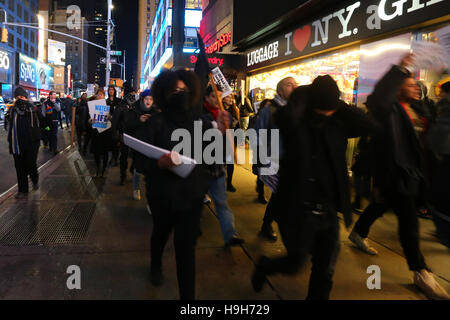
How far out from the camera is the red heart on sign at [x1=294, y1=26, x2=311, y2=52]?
1062 centimetres

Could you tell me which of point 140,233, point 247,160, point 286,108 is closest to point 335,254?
point 286,108

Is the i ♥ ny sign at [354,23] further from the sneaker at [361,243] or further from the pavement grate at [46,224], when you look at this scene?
the pavement grate at [46,224]

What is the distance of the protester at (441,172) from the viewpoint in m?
3.43

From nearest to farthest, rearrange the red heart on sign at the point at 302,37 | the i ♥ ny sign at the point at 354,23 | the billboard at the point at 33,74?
the i ♥ ny sign at the point at 354,23, the red heart on sign at the point at 302,37, the billboard at the point at 33,74

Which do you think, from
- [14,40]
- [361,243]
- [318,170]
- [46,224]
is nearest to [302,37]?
[361,243]

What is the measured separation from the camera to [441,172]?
3.46m

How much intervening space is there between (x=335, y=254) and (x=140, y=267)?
2.03 m

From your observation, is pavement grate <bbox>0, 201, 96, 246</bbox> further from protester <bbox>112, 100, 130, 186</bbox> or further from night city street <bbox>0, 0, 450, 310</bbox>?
protester <bbox>112, 100, 130, 186</bbox>

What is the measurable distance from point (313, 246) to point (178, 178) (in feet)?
3.63

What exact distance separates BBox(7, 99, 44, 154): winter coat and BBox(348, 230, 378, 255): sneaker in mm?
5624

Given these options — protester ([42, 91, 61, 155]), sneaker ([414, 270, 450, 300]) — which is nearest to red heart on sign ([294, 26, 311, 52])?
protester ([42, 91, 61, 155])

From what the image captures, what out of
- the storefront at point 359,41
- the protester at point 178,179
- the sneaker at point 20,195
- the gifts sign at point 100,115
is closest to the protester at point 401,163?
the protester at point 178,179

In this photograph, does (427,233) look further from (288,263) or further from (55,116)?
(55,116)

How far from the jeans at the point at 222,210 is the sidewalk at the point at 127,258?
26 centimetres
